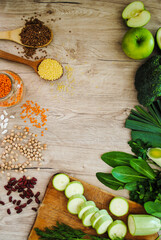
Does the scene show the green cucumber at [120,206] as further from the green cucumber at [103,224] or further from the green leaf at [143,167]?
the green leaf at [143,167]

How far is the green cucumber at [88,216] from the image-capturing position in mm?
1212

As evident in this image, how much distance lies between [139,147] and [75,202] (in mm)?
480

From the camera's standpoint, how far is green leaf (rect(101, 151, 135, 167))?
1254 millimetres

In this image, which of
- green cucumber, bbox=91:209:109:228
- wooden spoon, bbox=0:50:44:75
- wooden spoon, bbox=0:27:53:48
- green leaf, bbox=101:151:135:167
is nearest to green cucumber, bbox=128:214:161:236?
green cucumber, bbox=91:209:109:228

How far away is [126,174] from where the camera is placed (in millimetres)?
1232

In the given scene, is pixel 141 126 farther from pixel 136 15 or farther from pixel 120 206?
pixel 136 15

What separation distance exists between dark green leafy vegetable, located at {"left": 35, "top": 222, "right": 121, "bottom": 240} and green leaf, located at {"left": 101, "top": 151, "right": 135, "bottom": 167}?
414mm

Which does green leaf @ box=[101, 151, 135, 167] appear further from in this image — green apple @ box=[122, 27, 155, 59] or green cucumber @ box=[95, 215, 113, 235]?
green apple @ box=[122, 27, 155, 59]

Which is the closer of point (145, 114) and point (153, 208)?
point (153, 208)

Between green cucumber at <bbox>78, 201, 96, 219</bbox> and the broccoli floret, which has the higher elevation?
the broccoli floret

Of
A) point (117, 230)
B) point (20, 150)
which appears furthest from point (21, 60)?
point (117, 230)

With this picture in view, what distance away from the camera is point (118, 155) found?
50.1 inches

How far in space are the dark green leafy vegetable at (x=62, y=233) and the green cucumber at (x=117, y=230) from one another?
0.17ft

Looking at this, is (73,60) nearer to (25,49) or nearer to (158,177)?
(25,49)
